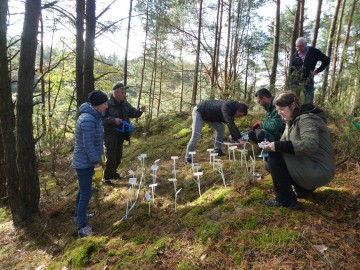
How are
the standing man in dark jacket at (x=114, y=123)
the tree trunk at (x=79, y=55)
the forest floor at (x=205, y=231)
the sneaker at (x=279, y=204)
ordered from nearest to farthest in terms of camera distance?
the forest floor at (x=205, y=231) → the sneaker at (x=279, y=204) → the standing man in dark jacket at (x=114, y=123) → the tree trunk at (x=79, y=55)

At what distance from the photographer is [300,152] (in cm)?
287

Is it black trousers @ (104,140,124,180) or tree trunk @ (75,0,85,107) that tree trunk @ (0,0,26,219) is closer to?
black trousers @ (104,140,124,180)

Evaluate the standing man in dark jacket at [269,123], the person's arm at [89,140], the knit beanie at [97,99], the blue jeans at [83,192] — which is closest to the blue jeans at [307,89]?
the standing man in dark jacket at [269,123]

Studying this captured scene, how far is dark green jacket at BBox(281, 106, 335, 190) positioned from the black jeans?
6cm

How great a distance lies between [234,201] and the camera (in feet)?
12.0

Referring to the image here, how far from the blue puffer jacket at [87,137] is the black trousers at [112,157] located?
1.59m

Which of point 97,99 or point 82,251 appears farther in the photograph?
point 97,99

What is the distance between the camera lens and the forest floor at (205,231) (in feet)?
8.71

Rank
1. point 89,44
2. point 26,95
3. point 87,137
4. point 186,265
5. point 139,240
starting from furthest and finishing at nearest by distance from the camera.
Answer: point 89,44, point 26,95, point 87,137, point 139,240, point 186,265

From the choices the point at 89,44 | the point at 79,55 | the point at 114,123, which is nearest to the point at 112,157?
the point at 114,123

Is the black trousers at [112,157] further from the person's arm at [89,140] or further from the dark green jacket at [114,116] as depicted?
the person's arm at [89,140]

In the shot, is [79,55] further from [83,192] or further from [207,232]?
[207,232]

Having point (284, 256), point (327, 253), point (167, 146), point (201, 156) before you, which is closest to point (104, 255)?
point (284, 256)

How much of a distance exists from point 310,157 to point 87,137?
2.95m
